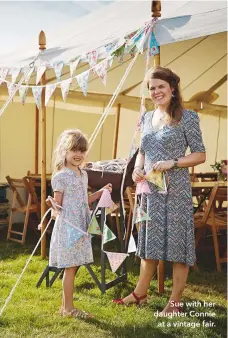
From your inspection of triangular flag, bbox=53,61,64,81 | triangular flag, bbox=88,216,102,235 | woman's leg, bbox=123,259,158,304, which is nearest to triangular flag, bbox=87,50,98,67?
A: triangular flag, bbox=53,61,64,81

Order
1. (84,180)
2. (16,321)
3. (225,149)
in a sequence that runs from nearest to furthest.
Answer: (16,321)
(84,180)
(225,149)

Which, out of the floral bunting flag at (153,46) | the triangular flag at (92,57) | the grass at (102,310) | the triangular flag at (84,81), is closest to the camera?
the grass at (102,310)

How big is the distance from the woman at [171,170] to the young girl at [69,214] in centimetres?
44

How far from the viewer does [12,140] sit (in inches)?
309

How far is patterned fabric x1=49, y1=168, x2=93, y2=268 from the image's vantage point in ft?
11.7

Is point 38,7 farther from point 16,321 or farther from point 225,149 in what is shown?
point 16,321

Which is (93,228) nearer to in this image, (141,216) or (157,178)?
(141,216)

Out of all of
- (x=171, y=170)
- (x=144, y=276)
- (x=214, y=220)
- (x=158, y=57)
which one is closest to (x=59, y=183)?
(x=171, y=170)

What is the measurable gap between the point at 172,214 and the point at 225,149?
16.7 ft

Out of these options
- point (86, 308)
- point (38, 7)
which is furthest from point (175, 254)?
point (38, 7)

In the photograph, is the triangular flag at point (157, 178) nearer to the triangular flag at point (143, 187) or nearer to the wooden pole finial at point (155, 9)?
the triangular flag at point (143, 187)

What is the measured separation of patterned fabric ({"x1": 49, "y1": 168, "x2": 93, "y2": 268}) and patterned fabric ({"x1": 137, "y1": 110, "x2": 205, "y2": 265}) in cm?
Answer: 47

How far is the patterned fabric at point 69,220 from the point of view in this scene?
3580mm

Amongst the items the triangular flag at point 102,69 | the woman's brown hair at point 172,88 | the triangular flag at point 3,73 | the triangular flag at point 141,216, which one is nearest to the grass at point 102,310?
the triangular flag at point 141,216
